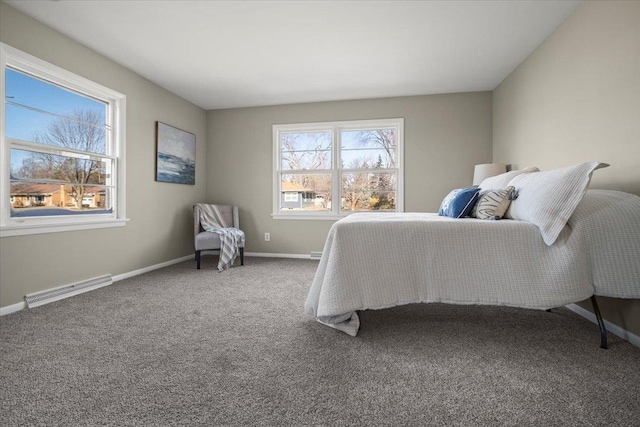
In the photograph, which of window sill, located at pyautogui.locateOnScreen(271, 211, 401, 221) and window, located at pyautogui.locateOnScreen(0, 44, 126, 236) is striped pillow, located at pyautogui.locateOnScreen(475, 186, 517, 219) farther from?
window, located at pyautogui.locateOnScreen(0, 44, 126, 236)

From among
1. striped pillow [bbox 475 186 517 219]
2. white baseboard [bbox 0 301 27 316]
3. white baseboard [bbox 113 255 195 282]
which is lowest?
white baseboard [bbox 0 301 27 316]

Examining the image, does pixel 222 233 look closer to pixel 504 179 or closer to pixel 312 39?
pixel 312 39

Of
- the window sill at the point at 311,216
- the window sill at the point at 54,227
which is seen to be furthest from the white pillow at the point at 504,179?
the window sill at the point at 54,227

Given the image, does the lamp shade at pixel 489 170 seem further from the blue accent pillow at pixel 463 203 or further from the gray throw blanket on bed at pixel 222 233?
the gray throw blanket on bed at pixel 222 233

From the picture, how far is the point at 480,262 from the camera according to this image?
1801 millimetres

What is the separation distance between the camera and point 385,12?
2502mm

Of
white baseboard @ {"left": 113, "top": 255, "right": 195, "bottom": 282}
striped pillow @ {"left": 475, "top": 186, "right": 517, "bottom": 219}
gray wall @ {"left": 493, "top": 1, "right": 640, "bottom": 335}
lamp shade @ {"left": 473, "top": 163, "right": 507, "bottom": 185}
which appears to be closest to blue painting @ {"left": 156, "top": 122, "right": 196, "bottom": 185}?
white baseboard @ {"left": 113, "top": 255, "right": 195, "bottom": 282}

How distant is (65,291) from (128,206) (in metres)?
1.12

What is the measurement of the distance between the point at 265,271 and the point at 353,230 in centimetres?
221

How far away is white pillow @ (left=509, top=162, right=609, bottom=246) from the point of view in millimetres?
1693

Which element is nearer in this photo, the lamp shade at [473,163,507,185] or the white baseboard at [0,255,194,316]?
the white baseboard at [0,255,194,316]

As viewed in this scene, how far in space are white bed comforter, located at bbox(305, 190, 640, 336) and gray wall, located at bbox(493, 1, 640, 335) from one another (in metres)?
0.38

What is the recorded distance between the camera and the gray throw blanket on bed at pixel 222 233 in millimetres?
3945

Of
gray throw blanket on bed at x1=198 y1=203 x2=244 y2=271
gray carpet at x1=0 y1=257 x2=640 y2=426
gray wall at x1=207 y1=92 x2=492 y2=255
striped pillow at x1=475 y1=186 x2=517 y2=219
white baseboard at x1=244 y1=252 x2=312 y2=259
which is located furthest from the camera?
white baseboard at x1=244 y1=252 x2=312 y2=259
